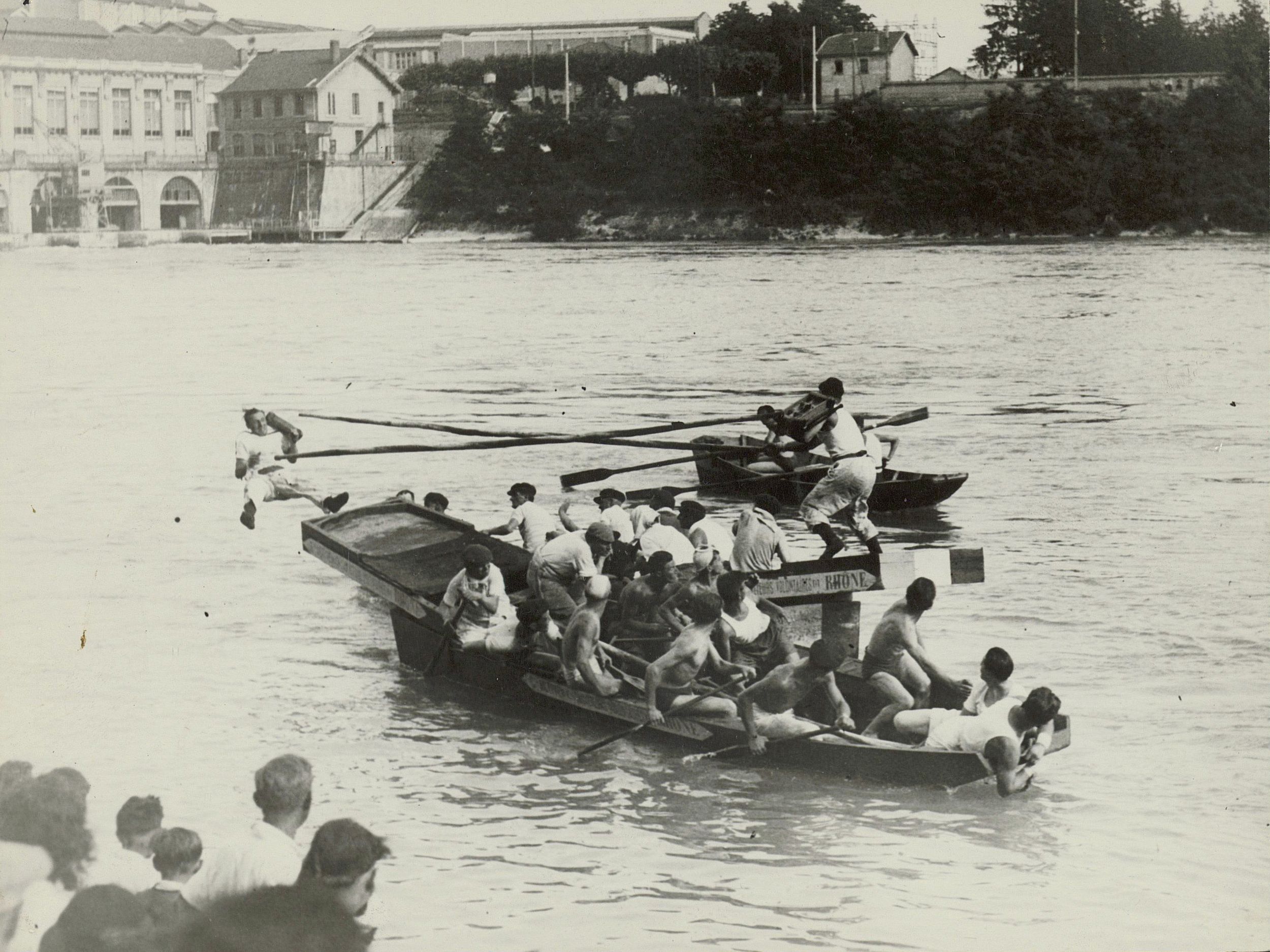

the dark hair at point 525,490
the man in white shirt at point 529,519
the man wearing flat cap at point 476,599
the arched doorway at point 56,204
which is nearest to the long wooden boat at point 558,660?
the man wearing flat cap at point 476,599

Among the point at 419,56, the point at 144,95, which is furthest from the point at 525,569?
the point at 419,56

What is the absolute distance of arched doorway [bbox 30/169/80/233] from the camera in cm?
1188

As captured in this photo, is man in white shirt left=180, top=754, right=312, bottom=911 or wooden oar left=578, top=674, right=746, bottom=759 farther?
wooden oar left=578, top=674, right=746, bottom=759

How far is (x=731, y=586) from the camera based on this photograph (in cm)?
690

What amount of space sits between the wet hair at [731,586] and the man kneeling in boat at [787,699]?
1.56 feet

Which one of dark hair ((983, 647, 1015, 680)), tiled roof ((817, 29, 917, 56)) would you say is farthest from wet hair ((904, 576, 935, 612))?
tiled roof ((817, 29, 917, 56))

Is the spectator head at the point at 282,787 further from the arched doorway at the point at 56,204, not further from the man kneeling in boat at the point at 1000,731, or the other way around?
the arched doorway at the point at 56,204

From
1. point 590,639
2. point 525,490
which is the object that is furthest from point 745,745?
point 525,490

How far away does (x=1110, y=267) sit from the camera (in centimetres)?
3191

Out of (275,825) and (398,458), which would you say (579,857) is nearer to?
(275,825)

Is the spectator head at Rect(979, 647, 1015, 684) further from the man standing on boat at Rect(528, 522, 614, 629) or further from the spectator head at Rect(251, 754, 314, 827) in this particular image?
the spectator head at Rect(251, 754, 314, 827)

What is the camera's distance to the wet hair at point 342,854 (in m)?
3.78

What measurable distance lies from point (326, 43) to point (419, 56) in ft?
7.80

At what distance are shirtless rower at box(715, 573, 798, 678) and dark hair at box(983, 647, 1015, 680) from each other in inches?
36.6
